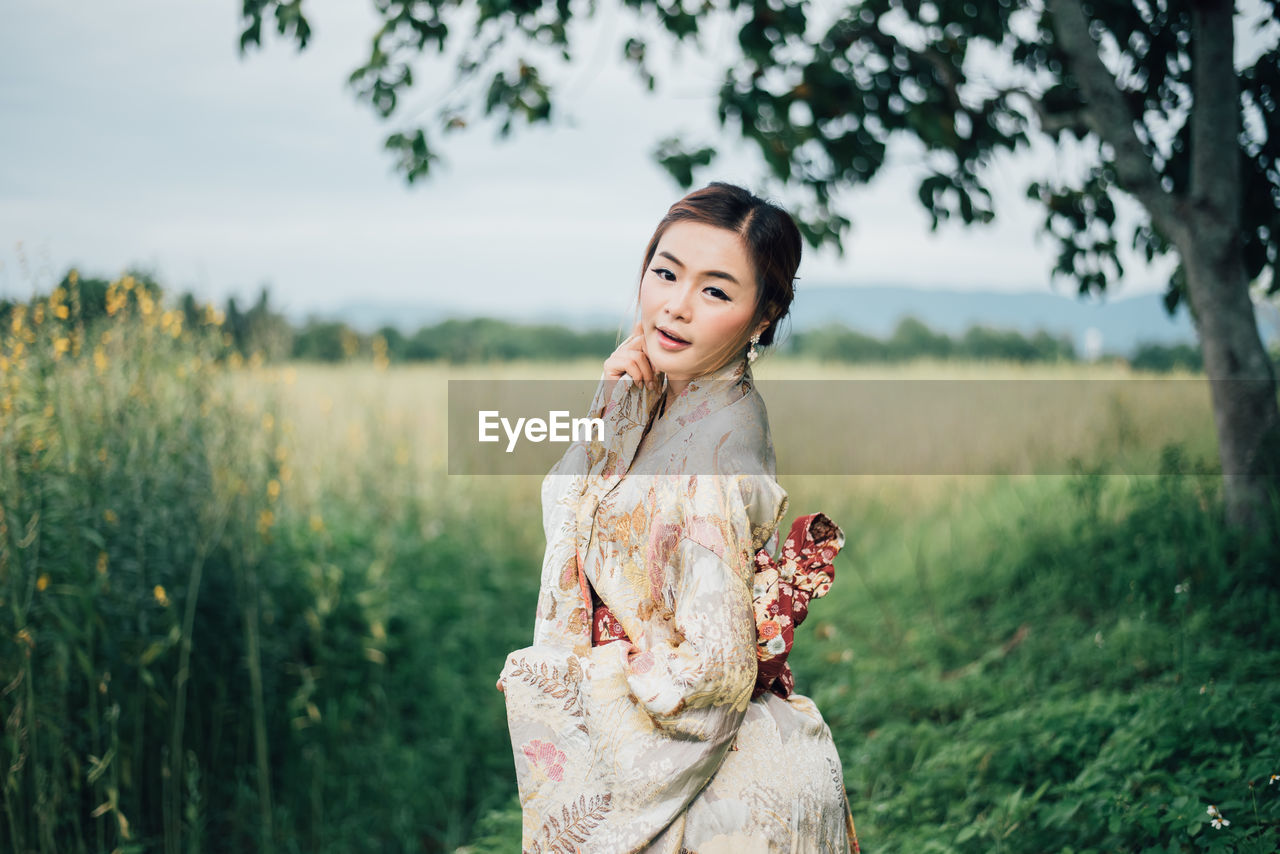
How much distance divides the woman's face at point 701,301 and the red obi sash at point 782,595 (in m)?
0.31

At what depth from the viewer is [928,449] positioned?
716 cm

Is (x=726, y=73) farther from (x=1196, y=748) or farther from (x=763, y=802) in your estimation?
(x=763, y=802)

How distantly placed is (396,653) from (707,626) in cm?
340

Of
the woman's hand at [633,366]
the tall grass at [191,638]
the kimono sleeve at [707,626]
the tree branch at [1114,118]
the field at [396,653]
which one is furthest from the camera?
the tree branch at [1114,118]

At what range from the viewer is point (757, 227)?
1.52 meters

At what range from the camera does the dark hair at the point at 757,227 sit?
4.99 ft

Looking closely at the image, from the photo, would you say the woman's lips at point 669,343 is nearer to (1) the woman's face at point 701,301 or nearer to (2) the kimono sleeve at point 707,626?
(1) the woman's face at point 701,301

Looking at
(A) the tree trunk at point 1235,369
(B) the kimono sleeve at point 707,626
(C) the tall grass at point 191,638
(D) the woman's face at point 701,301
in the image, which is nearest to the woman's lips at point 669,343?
(D) the woman's face at point 701,301

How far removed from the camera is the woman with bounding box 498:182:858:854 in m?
1.34

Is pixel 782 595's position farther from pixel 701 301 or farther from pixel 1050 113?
pixel 1050 113

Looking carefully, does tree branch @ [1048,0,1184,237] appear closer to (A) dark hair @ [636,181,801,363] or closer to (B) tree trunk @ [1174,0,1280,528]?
(B) tree trunk @ [1174,0,1280,528]

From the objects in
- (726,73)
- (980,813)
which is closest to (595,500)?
(980,813)

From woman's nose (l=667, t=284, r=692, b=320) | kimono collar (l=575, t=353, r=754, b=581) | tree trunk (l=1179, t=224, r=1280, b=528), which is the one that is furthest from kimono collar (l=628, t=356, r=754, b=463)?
tree trunk (l=1179, t=224, r=1280, b=528)

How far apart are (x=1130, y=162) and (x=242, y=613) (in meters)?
3.91
